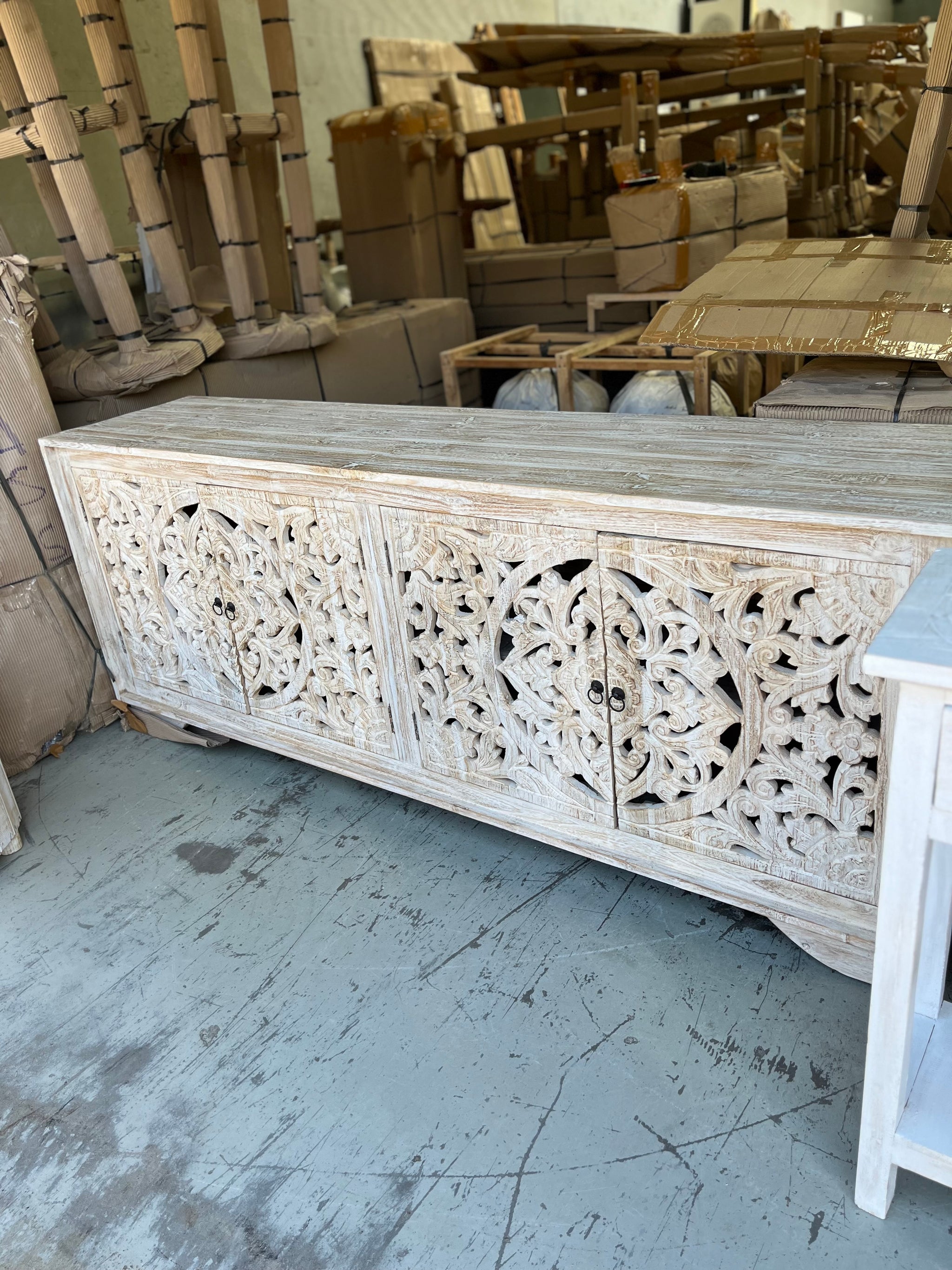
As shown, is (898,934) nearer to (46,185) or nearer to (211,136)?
(211,136)

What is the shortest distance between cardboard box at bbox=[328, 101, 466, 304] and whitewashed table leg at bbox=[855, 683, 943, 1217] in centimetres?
397

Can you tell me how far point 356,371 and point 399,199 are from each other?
1163mm

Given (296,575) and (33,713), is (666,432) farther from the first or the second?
(33,713)

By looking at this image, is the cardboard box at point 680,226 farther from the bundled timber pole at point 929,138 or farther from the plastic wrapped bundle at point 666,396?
the bundled timber pole at point 929,138

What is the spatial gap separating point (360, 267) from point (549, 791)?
3.54 meters

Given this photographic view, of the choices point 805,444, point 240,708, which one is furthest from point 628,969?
point 240,708

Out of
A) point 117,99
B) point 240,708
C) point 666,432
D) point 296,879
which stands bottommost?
point 296,879

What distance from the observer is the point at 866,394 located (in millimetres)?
2215

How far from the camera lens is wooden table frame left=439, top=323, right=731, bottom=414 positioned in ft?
10.1

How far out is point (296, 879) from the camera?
2131mm

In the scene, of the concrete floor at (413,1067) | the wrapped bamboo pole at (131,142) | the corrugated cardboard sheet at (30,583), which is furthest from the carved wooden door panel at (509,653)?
the wrapped bamboo pole at (131,142)

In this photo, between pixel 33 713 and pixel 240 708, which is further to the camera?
pixel 33 713

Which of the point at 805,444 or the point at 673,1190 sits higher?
the point at 805,444

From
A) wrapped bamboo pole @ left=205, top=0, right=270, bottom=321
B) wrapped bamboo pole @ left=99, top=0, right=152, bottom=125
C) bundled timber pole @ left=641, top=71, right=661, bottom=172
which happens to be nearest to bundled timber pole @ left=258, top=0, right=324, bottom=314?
wrapped bamboo pole @ left=205, top=0, right=270, bottom=321
